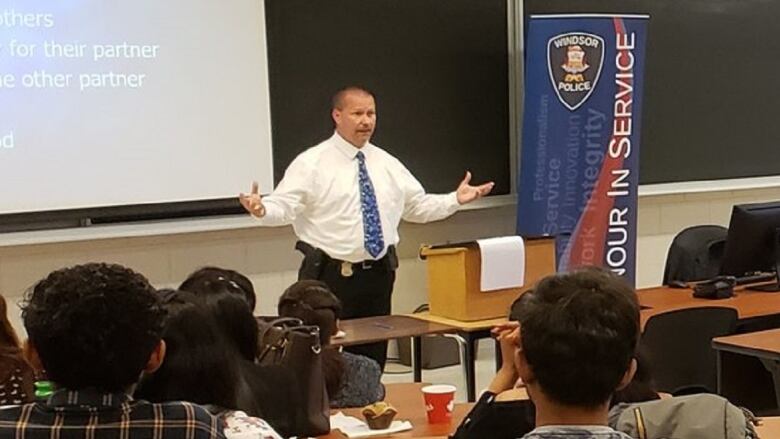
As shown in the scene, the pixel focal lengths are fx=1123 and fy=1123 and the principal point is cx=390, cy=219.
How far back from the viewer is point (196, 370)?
2045 mm

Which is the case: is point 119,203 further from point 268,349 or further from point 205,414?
point 205,414

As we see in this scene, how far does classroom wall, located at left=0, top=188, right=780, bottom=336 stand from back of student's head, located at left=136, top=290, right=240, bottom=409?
3416 mm

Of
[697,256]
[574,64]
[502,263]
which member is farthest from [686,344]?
[574,64]

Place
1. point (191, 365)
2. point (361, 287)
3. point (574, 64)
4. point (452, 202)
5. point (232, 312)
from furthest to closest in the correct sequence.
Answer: point (574, 64), point (452, 202), point (361, 287), point (232, 312), point (191, 365)

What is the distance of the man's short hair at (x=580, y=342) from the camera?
1.66 metres

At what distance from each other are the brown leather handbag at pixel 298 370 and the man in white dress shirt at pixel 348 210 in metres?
2.52

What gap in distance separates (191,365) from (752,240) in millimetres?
3353

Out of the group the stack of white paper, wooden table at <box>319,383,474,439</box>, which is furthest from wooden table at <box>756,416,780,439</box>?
the stack of white paper

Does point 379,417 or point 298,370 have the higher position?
point 298,370

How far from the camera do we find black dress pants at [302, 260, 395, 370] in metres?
5.35

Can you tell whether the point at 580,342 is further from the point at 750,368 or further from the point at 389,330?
the point at 750,368

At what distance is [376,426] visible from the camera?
9.65ft

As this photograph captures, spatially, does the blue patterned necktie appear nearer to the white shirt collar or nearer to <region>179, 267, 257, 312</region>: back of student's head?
the white shirt collar

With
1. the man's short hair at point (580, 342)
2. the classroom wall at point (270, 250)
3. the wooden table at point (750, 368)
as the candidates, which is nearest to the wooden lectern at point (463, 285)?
the wooden table at point (750, 368)
